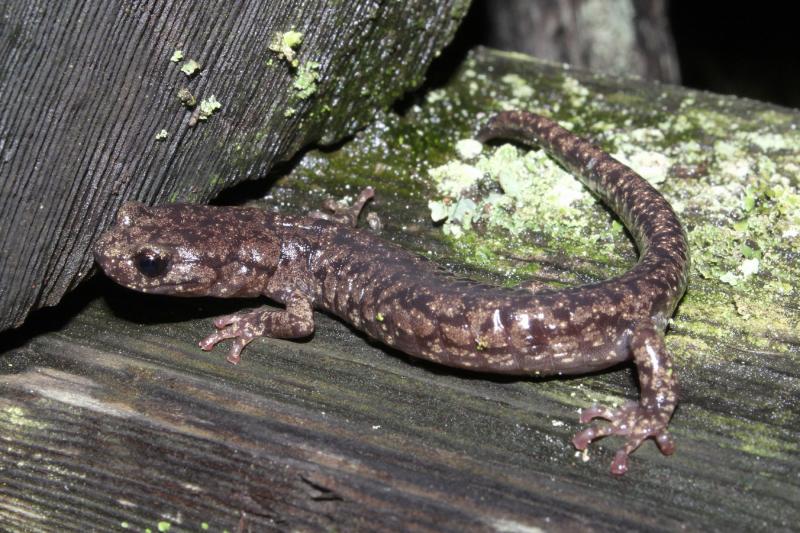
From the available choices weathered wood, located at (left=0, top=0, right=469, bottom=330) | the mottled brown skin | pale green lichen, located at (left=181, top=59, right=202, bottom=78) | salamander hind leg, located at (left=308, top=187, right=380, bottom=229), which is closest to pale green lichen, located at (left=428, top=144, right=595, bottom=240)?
the mottled brown skin

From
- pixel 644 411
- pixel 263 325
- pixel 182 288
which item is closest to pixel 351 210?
pixel 263 325

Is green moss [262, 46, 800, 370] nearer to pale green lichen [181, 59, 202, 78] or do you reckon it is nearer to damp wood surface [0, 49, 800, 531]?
damp wood surface [0, 49, 800, 531]

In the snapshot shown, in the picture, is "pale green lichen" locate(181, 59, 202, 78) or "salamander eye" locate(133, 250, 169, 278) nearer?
"pale green lichen" locate(181, 59, 202, 78)

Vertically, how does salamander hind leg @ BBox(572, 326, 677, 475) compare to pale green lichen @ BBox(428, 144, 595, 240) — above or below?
→ below

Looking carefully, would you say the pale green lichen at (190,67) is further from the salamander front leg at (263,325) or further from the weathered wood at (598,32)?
the weathered wood at (598,32)

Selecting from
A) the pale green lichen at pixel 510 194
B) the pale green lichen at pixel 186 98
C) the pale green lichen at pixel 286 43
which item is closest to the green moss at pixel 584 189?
the pale green lichen at pixel 510 194

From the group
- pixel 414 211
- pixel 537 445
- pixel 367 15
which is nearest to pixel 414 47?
pixel 367 15

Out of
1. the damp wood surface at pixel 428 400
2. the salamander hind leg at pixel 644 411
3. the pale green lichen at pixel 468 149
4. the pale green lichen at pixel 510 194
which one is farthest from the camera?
the pale green lichen at pixel 468 149
